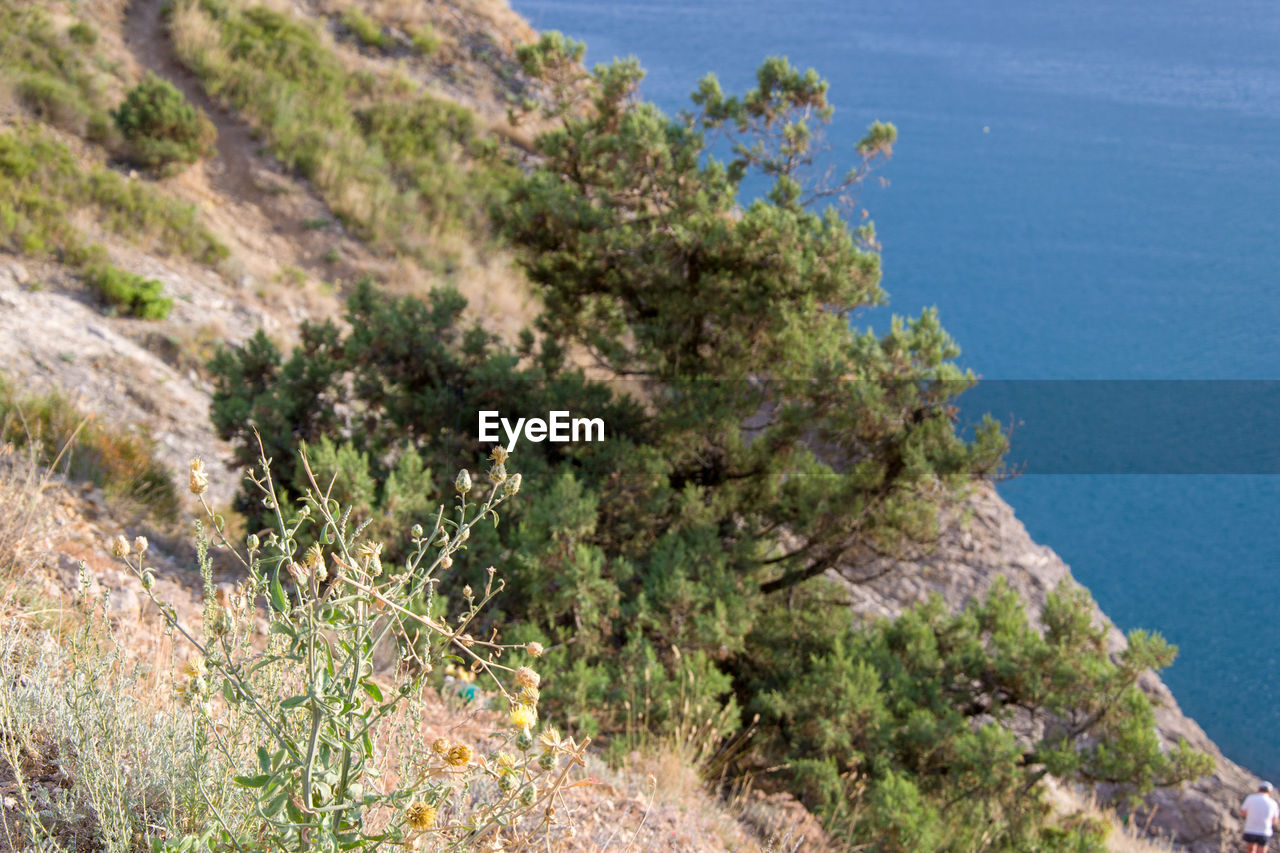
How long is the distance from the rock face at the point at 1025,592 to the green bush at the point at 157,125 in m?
9.12

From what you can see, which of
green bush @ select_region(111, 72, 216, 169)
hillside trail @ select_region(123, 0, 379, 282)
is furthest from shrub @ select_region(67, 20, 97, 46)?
green bush @ select_region(111, 72, 216, 169)

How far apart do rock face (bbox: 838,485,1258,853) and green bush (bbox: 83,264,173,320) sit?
633cm

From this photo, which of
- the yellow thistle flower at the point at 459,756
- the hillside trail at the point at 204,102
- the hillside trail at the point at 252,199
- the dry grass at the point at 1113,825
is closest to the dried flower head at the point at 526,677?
the yellow thistle flower at the point at 459,756

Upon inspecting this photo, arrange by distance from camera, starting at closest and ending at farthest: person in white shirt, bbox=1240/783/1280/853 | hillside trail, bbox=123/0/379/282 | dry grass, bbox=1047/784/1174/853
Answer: dry grass, bbox=1047/784/1174/853 < person in white shirt, bbox=1240/783/1280/853 < hillside trail, bbox=123/0/379/282

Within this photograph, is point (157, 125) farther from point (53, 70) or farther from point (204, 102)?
point (204, 102)

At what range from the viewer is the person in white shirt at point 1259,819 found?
732cm

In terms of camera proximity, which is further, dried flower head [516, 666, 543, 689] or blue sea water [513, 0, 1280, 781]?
blue sea water [513, 0, 1280, 781]

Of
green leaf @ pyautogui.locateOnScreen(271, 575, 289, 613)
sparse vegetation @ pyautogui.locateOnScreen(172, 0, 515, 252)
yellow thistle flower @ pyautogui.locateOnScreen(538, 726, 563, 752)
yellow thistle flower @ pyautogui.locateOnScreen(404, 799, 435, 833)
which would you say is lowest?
yellow thistle flower @ pyautogui.locateOnScreen(404, 799, 435, 833)

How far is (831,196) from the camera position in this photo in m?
6.60

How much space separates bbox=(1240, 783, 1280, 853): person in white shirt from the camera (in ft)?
24.0

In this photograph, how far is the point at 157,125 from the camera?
1130 cm

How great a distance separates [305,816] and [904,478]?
14.2ft

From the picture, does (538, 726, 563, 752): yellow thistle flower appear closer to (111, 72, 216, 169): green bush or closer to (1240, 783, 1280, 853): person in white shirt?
(1240, 783, 1280, 853): person in white shirt

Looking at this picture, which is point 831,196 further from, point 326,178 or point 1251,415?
point 326,178
